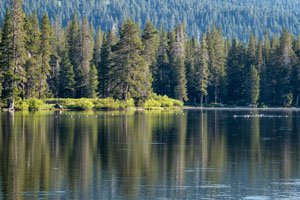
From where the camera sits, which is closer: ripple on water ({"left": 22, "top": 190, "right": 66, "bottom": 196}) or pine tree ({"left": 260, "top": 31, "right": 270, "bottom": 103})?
ripple on water ({"left": 22, "top": 190, "right": 66, "bottom": 196})

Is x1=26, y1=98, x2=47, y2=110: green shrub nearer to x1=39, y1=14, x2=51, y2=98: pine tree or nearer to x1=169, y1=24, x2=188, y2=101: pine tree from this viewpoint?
x1=39, y1=14, x2=51, y2=98: pine tree

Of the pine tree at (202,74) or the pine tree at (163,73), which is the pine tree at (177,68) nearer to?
the pine tree at (163,73)

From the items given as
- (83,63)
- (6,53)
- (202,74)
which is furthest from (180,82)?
(6,53)

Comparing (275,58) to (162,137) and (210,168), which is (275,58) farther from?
(210,168)

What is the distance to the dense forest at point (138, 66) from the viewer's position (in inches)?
3757

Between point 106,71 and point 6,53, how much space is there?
83.8 ft

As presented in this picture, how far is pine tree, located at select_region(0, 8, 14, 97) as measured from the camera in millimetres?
88812

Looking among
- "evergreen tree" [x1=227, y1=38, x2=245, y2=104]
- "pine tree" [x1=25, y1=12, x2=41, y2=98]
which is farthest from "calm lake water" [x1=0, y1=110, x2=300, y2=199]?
"evergreen tree" [x1=227, y1=38, x2=245, y2=104]

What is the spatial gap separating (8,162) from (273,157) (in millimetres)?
14689

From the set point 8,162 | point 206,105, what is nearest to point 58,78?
point 206,105

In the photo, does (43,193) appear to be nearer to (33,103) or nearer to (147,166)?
(147,166)

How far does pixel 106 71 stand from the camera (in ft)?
366

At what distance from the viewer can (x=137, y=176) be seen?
85.6 ft

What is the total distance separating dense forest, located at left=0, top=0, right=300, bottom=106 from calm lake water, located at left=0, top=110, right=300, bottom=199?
5009 cm
